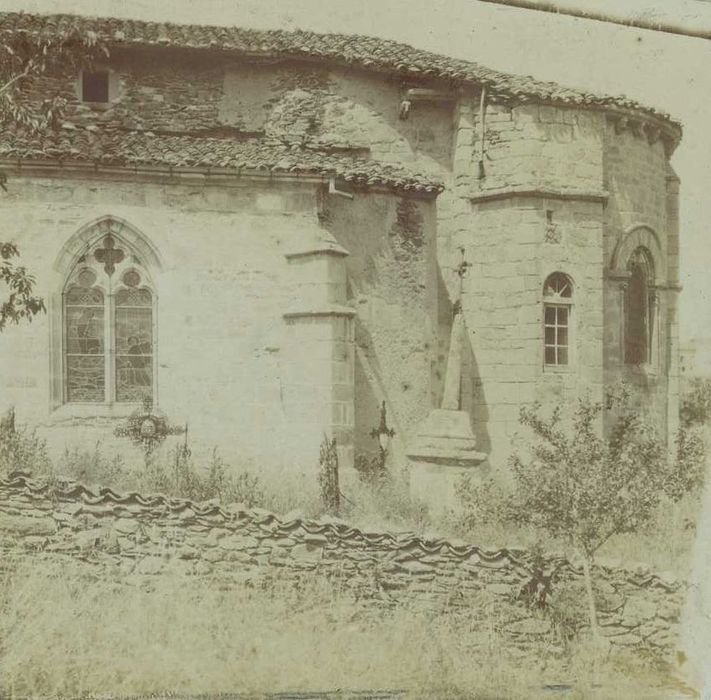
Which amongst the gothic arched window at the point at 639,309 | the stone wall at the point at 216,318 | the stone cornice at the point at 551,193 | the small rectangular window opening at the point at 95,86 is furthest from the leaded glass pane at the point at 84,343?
the gothic arched window at the point at 639,309

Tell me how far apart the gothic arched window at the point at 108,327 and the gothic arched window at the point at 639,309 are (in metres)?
7.49

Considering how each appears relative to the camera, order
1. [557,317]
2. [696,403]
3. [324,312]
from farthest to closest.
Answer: [696,403] < [557,317] < [324,312]

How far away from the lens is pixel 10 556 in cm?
856

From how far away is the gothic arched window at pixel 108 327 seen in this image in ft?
39.9

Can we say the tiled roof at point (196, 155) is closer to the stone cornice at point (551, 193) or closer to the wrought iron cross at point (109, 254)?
the wrought iron cross at point (109, 254)

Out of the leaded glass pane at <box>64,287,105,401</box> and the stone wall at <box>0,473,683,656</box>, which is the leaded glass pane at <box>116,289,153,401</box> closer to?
the leaded glass pane at <box>64,287,105,401</box>

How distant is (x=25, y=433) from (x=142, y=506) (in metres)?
3.12

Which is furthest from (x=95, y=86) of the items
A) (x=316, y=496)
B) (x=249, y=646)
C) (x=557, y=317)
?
(x=249, y=646)

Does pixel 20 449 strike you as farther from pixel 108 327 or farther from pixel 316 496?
pixel 316 496

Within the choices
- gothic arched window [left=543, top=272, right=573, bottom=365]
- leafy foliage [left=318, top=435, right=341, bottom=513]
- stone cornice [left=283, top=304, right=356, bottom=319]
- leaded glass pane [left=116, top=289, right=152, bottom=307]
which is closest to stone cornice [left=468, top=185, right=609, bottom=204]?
gothic arched window [left=543, top=272, right=573, bottom=365]

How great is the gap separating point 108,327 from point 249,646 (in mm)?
5582

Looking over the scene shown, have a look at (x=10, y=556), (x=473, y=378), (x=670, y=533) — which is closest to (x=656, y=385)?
(x=473, y=378)

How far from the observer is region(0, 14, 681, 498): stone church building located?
1206cm

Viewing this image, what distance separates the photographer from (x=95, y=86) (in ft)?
46.6
